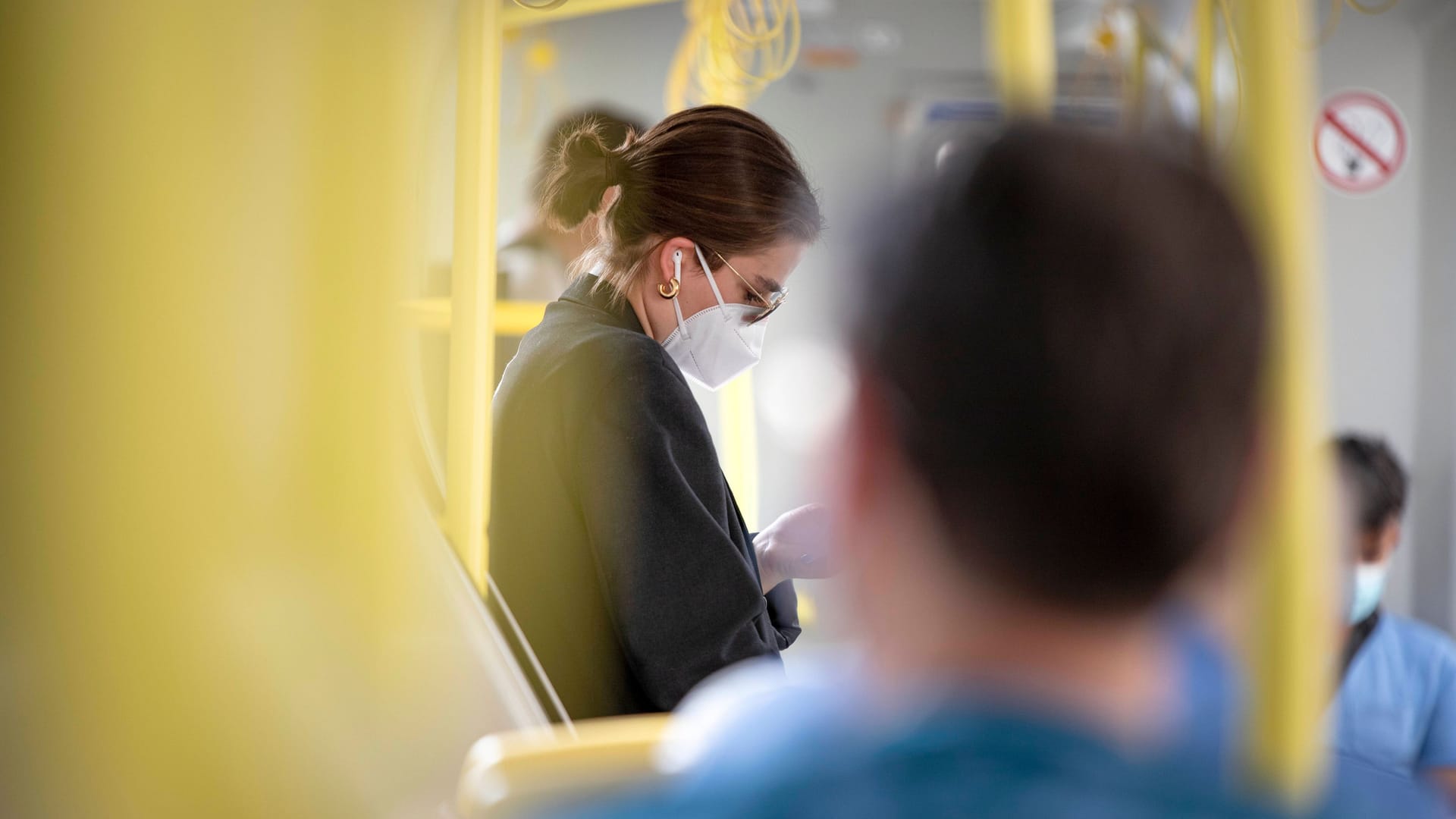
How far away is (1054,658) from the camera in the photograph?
443 millimetres

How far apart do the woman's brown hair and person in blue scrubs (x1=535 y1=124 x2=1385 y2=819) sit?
863 millimetres

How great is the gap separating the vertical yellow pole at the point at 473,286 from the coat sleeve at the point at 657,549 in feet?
0.37

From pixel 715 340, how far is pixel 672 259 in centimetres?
14

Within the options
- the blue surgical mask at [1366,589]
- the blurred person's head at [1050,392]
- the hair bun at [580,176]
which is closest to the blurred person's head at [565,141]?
the hair bun at [580,176]

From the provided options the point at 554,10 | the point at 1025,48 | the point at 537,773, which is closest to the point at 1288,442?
the point at 1025,48

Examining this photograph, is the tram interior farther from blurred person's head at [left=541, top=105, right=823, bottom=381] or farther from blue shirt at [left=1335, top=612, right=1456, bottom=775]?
blue shirt at [left=1335, top=612, right=1456, bottom=775]

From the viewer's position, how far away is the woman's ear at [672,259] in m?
1.36

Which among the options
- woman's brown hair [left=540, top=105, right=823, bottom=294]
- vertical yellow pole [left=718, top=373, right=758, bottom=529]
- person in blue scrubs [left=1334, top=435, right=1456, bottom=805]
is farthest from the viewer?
person in blue scrubs [left=1334, top=435, right=1456, bottom=805]

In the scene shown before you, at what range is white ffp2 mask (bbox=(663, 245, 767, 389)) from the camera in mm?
1424

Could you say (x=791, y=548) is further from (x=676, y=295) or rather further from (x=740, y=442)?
(x=740, y=442)

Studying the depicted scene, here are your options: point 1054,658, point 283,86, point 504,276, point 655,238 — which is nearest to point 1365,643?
point 655,238

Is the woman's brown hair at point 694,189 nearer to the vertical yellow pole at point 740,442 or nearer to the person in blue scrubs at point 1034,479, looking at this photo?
the vertical yellow pole at point 740,442

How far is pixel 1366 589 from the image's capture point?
87.0 inches

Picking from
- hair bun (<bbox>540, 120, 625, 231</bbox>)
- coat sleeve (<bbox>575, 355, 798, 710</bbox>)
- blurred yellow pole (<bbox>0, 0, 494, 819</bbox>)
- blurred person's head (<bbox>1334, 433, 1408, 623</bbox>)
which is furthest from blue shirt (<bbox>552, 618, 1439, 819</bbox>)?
blurred person's head (<bbox>1334, 433, 1408, 623</bbox>)
